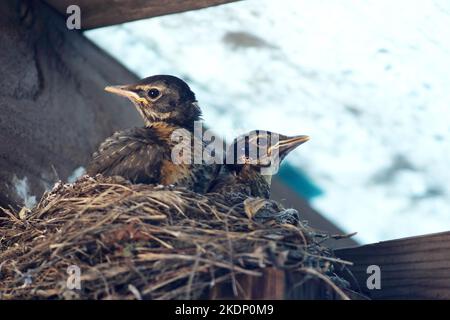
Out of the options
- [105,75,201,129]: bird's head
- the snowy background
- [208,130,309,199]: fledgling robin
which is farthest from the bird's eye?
[208,130,309,199]: fledgling robin

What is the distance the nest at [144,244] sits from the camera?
7.53 feet

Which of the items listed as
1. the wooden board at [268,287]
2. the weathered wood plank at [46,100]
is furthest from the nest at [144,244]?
the weathered wood plank at [46,100]

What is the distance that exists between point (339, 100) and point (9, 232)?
1541 mm

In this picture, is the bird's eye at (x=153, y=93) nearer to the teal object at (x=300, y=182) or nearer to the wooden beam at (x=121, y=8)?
the wooden beam at (x=121, y=8)

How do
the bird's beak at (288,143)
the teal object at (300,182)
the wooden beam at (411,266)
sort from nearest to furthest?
the wooden beam at (411,266) → the bird's beak at (288,143) → the teal object at (300,182)

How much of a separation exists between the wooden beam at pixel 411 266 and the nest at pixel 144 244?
0.47ft

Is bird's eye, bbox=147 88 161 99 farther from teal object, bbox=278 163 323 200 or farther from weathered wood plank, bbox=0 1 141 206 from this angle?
teal object, bbox=278 163 323 200

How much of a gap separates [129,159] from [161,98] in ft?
1.58

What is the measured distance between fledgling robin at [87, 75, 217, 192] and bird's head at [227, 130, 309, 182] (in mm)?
256

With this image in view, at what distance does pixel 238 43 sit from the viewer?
3543mm

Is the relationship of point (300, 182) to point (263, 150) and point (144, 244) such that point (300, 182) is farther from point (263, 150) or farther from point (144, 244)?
point (144, 244)

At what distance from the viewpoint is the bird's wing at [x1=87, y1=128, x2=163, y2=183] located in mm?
3100
